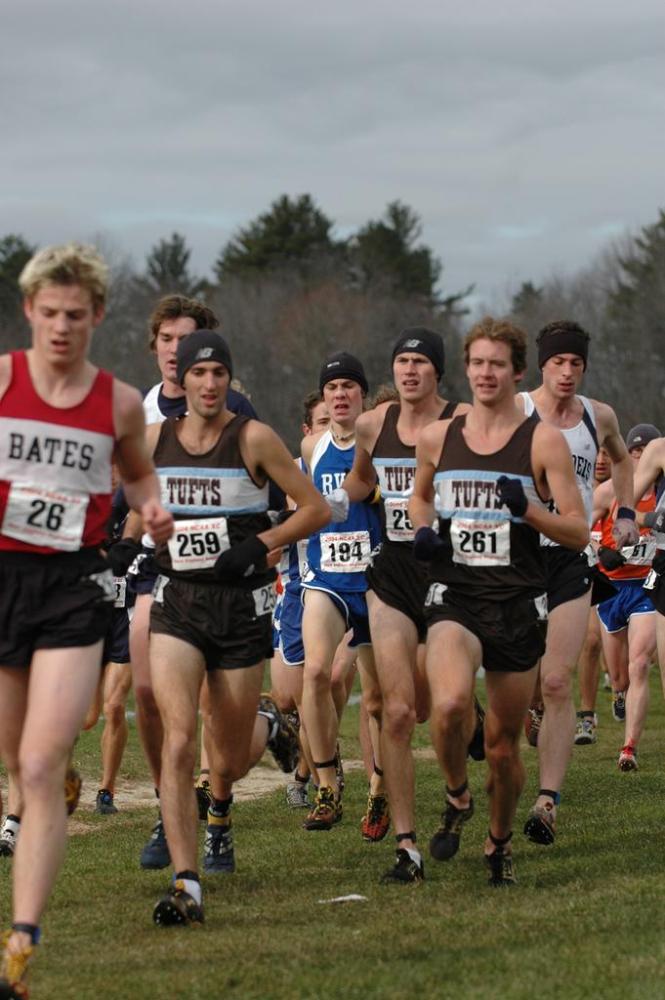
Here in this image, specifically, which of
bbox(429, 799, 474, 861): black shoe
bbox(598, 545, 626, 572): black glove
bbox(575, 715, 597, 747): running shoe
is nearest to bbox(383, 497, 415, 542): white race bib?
bbox(429, 799, 474, 861): black shoe

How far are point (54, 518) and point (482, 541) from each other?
2443 millimetres

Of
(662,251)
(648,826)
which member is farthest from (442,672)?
(662,251)

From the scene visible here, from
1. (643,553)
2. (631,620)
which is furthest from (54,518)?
(643,553)

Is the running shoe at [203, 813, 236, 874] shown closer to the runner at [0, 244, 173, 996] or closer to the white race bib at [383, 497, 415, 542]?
the white race bib at [383, 497, 415, 542]

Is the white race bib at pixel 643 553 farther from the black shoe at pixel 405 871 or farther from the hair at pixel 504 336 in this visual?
the black shoe at pixel 405 871

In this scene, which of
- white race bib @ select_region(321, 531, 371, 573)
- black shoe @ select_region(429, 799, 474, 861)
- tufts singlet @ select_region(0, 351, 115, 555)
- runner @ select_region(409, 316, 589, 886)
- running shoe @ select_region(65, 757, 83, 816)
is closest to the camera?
tufts singlet @ select_region(0, 351, 115, 555)

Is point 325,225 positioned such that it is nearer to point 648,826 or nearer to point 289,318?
point 289,318

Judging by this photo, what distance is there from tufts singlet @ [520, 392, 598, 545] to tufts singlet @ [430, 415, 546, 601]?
1.90 m

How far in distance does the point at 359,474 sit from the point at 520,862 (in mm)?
2325

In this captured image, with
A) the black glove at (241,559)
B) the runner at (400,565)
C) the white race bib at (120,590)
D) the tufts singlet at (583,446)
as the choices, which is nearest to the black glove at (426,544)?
the black glove at (241,559)

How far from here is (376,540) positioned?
10.8 meters

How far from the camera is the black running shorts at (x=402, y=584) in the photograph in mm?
9109

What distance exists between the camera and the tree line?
242ft

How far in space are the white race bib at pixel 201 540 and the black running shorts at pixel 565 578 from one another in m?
2.51
